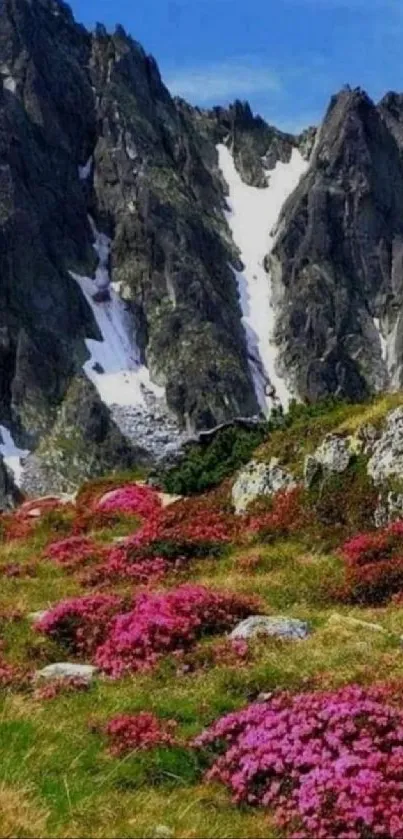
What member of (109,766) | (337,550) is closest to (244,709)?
(109,766)

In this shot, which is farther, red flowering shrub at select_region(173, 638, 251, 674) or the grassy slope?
red flowering shrub at select_region(173, 638, 251, 674)

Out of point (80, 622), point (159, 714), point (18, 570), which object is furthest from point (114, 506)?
point (159, 714)

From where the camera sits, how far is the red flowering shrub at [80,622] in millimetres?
18281

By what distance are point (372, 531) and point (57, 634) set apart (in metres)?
10.9

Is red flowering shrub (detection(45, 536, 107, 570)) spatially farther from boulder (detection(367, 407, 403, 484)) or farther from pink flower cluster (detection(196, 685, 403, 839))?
pink flower cluster (detection(196, 685, 403, 839))

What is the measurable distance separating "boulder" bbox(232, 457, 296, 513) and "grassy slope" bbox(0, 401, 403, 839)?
728 centimetres

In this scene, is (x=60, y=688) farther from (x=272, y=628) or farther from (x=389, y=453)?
(x=389, y=453)

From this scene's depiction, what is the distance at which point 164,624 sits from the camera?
17.8m

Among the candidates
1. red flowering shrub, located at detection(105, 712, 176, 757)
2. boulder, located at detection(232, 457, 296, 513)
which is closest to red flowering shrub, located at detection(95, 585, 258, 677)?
red flowering shrub, located at detection(105, 712, 176, 757)

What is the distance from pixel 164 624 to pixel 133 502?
18942 mm

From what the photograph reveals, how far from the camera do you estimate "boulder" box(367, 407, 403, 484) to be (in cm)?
2742

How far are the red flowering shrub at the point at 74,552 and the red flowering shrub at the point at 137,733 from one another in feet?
47.8

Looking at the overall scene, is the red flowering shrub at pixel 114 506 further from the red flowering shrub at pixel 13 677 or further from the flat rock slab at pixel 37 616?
the red flowering shrub at pixel 13 677

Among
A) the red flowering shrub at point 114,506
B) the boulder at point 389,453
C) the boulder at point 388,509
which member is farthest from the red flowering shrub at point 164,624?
the red flowering shrub at point 114,506
